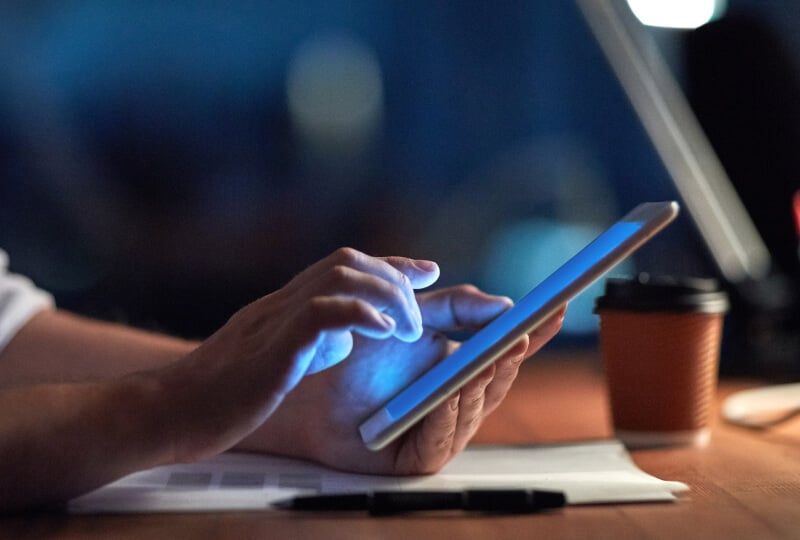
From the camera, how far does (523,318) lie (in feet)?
1.68

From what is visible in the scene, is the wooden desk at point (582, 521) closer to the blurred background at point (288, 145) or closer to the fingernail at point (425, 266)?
the fingernail at point (425, 266)

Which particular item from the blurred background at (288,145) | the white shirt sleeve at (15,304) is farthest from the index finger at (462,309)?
the blurred background at (288,145)

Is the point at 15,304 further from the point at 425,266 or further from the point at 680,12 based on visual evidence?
the point at 680,12

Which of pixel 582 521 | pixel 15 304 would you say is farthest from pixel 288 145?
pixel 582 521

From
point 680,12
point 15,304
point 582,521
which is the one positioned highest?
point 680,12

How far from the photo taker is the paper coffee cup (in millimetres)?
769

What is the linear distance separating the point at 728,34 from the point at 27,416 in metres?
1.26

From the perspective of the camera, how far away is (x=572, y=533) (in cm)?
48

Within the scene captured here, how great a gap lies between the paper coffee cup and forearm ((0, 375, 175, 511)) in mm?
427

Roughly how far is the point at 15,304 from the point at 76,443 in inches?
15.8

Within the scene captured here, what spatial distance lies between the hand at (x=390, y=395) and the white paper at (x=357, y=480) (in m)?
0.01

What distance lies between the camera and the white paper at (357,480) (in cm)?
54

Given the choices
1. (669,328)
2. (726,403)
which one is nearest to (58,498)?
(669,328)

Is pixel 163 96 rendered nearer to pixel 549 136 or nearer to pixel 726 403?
pixel 549 136
